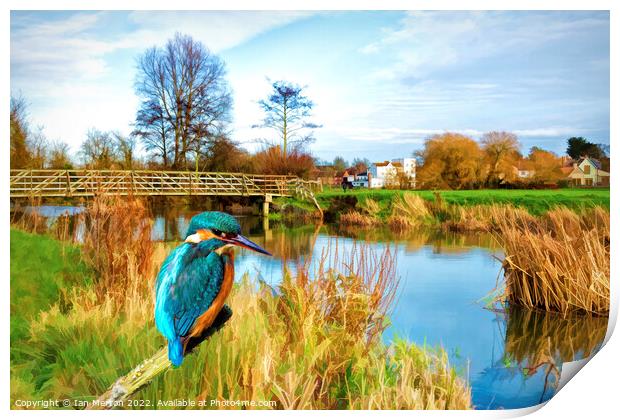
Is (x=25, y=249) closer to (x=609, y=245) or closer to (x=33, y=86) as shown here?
(x=33, y=86)

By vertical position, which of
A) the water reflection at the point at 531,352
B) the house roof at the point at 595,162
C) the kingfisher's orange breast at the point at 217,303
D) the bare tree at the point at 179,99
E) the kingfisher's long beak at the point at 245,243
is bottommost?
the water reflection at the point at 531,352

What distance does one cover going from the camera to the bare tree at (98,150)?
3.54 meters

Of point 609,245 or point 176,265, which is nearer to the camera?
point 176,265

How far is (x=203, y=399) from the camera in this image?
312 cm

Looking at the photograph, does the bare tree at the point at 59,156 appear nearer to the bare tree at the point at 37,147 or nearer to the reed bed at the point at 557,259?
the bare tree at the point at 37,147

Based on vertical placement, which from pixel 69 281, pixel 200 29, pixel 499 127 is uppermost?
pixel 200 29

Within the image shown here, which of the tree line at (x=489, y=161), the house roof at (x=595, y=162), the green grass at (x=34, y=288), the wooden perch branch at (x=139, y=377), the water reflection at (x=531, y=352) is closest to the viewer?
the wooden perch branch at (x=139, y=377)

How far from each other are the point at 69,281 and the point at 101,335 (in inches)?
19.4

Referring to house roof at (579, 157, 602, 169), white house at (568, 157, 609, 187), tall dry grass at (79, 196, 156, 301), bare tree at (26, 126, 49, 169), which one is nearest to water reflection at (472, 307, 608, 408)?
white house at (568, 157, 609, 187)

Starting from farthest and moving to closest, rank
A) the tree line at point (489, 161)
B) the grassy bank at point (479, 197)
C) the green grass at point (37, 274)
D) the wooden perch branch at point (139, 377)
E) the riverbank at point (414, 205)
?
the riverbank at point (414, 205), the grassy bank at point (479, 197), the tree line at point (489, 161), the green grass at point (37, 274), the wooden perch branch at point (139, 377)

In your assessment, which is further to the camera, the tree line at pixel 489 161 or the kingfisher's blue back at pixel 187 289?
the tree line at pixel 489 161

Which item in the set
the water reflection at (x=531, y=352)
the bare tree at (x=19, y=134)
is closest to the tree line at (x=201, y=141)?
the bare tree at (x=19, y=134)

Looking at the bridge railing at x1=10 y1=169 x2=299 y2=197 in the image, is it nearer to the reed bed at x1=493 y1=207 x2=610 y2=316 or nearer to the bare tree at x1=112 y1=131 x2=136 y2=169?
the bare tree at x1=112 y1=131 x2=136 y2=169

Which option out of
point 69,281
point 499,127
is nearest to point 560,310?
point 499,127
